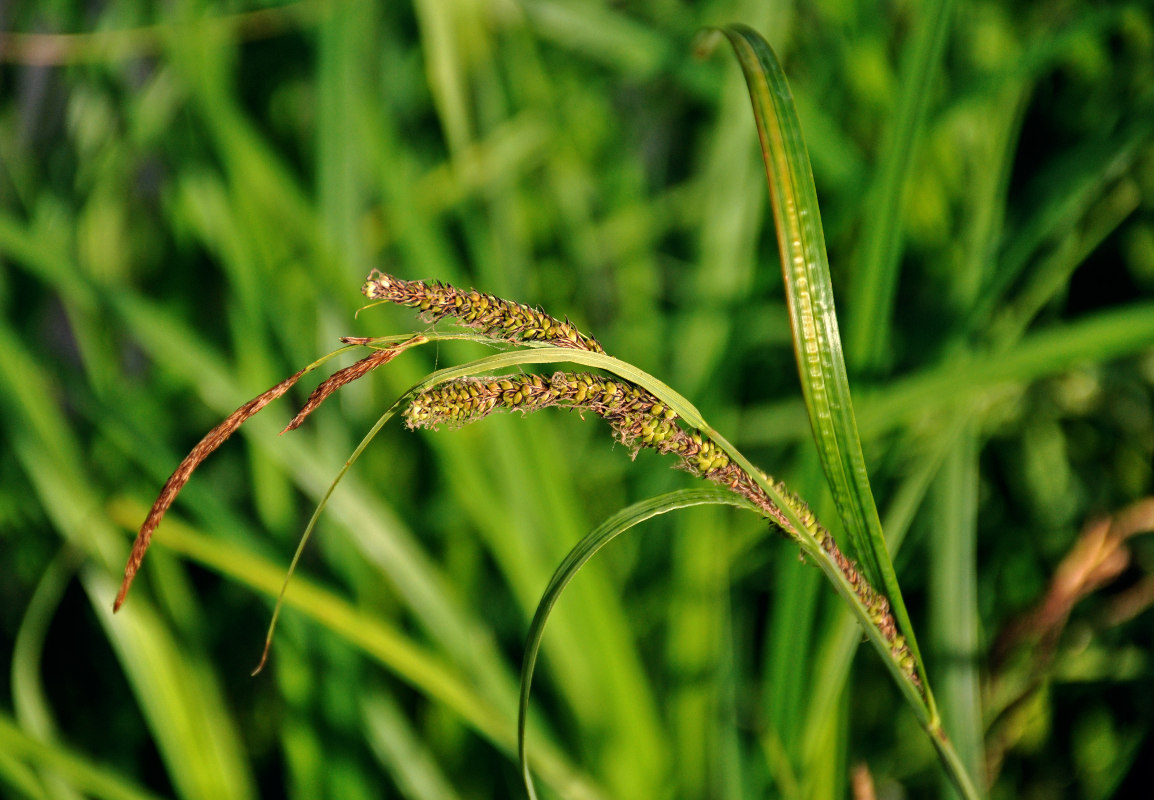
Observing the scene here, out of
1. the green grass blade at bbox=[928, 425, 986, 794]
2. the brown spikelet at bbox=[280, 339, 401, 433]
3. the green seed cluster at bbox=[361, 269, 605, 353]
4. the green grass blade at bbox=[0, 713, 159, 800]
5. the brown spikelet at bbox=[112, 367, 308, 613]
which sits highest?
the green seed cluster at bbox=[361, 269, 605, 353]

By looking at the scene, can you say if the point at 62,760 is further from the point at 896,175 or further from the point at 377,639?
the point at 896,175

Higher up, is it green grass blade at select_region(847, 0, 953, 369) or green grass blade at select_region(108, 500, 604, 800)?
green grass blade at select_region(847, 0, 953, 369)

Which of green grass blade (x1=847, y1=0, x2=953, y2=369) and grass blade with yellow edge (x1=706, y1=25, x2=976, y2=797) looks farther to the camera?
green grass blade (x1=847, y1=0, x2=953, y2=369)

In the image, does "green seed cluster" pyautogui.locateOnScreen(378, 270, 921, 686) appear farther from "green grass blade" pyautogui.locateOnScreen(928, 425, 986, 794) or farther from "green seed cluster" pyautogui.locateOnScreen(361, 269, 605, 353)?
"green grass blade" pyautogui.locateOnScreen(928, 425, 986, 794)

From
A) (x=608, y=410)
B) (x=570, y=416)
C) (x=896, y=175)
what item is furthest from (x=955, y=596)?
(x=570, y=416)

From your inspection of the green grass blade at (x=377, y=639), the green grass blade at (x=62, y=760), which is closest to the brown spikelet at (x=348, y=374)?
the green grass blade at (x=377, y=639)

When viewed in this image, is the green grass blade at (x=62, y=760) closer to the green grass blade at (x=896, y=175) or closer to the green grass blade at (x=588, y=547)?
the green grass blade at (x=588, y=547)

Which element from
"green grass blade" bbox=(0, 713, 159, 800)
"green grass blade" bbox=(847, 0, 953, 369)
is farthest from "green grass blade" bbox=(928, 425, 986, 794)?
"green grass blade" bbox=(0, 713, 159, 800)

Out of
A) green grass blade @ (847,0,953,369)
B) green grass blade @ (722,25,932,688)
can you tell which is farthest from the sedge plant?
green grass blade @ (847,0,953,369)

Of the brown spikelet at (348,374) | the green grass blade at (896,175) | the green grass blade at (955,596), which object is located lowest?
the green grass blade at (955,596)
